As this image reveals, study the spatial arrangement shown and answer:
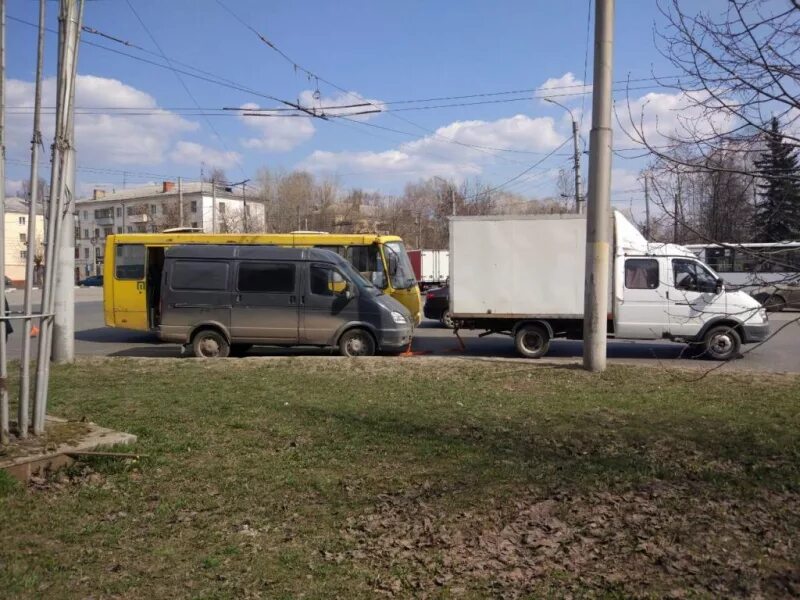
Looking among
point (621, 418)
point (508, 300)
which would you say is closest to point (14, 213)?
point (508, 300)

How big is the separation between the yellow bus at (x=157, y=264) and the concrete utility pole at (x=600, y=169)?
7.52 meters

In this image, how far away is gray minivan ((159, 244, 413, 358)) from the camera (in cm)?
1370

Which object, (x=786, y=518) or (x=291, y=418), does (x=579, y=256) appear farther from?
(x=786, y=518)

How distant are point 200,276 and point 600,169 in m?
8.07

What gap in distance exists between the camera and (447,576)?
3.94 m

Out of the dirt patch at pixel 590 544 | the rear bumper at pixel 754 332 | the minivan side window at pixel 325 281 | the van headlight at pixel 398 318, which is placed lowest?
the dirt patch at pixel 590 544

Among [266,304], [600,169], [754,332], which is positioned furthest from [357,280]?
[754,332]

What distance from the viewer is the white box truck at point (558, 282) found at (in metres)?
14.0

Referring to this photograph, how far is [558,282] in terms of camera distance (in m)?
14.1

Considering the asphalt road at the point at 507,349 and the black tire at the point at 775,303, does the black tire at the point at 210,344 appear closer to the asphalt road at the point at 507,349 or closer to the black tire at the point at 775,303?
the asphalt road at the point at 507,349

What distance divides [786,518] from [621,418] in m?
3.09

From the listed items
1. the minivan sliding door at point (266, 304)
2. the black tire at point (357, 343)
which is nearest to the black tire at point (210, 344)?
the minivan sliding door at point (266, 304)

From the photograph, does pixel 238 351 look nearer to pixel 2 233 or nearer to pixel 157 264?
pixel 157 264

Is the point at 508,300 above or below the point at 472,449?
above
